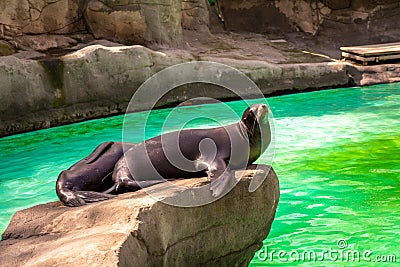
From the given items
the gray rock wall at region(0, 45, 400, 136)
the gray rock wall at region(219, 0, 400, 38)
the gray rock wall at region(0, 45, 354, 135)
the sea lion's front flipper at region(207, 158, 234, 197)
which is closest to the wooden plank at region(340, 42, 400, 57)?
the gray rock wall at region(0, 45, 400, 136)

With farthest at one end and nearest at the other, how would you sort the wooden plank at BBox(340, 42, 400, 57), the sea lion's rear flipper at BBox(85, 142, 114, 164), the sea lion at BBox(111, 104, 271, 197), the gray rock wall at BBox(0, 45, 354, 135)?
the wooden plank at BBox(340, 42, 400, 57)
the gray rock wall at BBox(0, 45, 354, 135)
the sea lion's rear flipper at BBox(85, 142, 114, 164)
the sea lion at BBox(111, 104, 271, 197)

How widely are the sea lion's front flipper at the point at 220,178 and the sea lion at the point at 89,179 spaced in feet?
1.86

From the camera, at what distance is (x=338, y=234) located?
4586 millimetres

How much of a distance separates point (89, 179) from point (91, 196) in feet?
0.64

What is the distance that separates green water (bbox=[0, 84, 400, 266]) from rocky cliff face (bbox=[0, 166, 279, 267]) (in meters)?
0.54

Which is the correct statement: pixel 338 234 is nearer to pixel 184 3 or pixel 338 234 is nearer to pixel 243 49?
pixel 243 49

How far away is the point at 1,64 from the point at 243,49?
517 centimetres

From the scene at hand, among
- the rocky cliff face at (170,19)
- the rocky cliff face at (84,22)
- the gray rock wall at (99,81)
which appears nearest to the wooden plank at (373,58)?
the gray rock wall at (99,81)

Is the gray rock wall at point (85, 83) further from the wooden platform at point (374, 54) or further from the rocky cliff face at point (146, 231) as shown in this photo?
the rocky cliff face at point (146, 231)

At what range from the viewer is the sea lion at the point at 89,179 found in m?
3.44

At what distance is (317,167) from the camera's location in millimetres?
6359

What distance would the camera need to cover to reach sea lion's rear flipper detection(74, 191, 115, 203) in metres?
3.42

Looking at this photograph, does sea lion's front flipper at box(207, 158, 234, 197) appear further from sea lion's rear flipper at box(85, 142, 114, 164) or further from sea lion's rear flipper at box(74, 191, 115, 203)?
sea lion's rear flipper at box(85, 142, 114, 164)

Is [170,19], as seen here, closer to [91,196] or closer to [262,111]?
[262,111]
